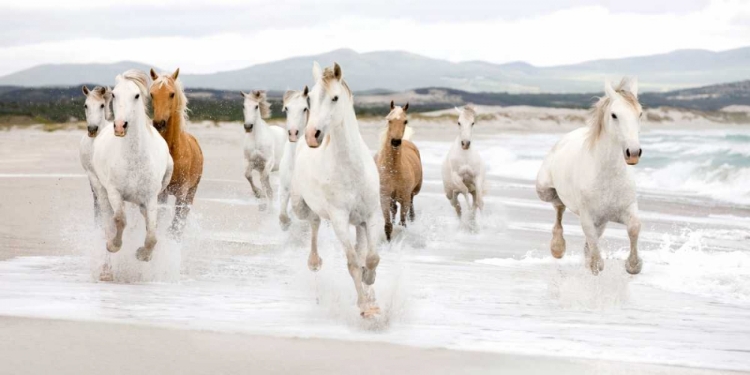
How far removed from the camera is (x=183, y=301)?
773 centimetres

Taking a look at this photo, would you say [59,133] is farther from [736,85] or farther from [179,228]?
[736,85]

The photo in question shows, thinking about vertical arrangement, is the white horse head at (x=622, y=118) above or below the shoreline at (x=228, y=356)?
above

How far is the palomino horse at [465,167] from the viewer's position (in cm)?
1385

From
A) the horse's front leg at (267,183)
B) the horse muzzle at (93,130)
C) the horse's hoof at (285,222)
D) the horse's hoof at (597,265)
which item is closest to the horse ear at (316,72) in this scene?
the horse's hoof at (597,265)

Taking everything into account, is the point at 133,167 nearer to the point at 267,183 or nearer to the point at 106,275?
the point at 106,275

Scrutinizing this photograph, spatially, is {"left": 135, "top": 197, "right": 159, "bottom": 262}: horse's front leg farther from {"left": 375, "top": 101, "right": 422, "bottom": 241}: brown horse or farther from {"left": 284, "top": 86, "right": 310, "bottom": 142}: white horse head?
{"left": 375, "top": 101, "right": 422, "bottom": 241}: brown horse

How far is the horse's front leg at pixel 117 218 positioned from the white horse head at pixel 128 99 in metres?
0.66

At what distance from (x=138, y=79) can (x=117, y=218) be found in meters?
1.23

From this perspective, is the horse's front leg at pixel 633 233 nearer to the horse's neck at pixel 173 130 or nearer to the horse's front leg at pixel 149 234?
the horse's front leg at pixel 149 234

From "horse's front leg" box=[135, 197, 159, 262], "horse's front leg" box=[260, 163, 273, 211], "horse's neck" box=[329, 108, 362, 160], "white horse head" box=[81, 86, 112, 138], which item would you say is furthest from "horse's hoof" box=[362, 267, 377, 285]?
"horse's front leg" box=[260, 163, 273, 211]

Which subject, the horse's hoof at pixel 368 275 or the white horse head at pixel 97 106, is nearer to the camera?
the horse's hoof at pixel 368 275

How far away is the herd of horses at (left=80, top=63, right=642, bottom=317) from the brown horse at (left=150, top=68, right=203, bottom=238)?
12 mm

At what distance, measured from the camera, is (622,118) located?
7.54 metres

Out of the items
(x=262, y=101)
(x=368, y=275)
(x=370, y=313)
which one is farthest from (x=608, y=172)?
(x=262, y=101)
